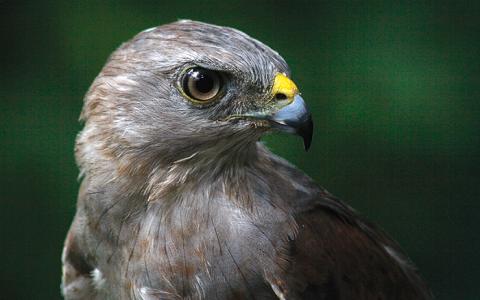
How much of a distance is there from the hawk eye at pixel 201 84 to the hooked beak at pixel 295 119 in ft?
0.77

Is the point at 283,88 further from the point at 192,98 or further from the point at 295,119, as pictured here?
the point at 192,98

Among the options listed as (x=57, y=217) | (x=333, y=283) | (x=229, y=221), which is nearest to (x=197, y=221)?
(x=229, y=221)

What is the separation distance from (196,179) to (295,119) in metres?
0.50

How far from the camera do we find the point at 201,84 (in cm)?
341

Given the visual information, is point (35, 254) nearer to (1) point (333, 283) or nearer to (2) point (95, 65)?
(2) point (95, 65)

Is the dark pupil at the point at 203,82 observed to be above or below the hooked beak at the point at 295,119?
above

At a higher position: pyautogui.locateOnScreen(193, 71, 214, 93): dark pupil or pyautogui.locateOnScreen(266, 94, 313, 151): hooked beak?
pyautogui.locateOnScreen(193, 71, 214, 93): dark pupil

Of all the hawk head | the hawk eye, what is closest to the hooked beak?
the hawk head

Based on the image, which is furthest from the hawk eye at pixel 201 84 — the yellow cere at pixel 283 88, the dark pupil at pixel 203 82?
the yellow cere at pixel 283 88

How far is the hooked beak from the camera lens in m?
3.40

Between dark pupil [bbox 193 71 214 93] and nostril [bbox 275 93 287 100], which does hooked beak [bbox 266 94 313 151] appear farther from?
dark pupil [bbox 193 71 214 93]

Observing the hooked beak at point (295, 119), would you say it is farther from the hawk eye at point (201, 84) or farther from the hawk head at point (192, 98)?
the hawk eye at point (201, 84)

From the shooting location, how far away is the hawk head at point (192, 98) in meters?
3.41

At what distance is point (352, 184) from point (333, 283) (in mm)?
2147
